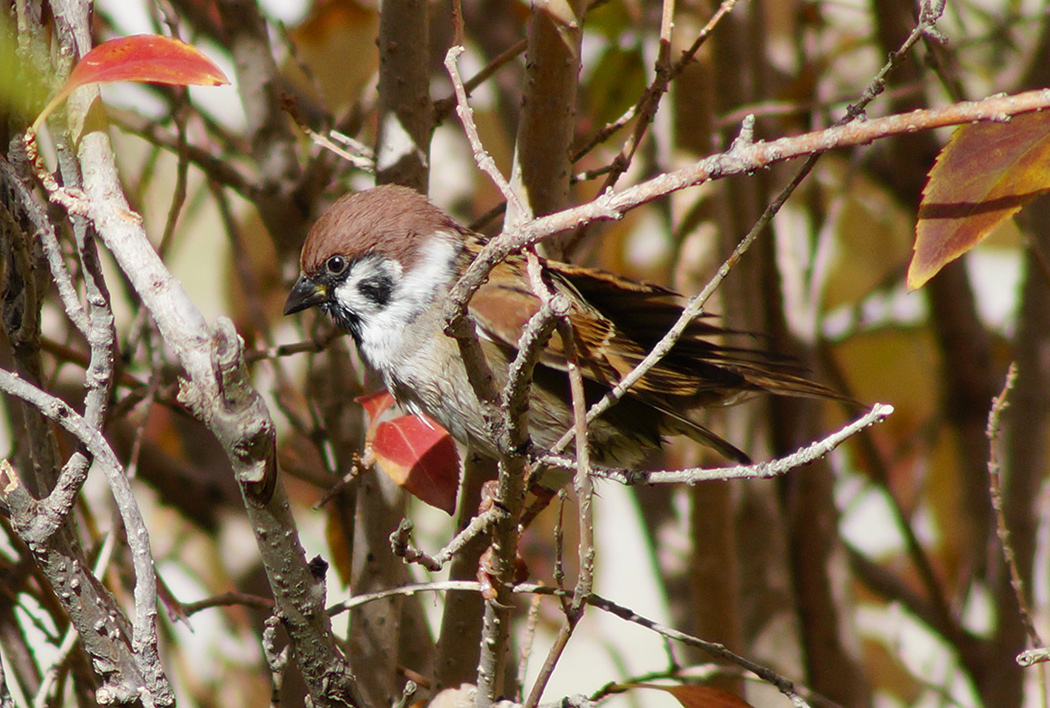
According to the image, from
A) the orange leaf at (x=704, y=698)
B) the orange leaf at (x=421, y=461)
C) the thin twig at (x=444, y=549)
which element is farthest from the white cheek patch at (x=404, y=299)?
the orange leaf at (x=704, y=698)

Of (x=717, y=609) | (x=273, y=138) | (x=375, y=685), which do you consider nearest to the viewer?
(x=375, y=685)

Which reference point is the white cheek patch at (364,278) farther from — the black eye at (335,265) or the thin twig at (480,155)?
the thin twig at (480,155)

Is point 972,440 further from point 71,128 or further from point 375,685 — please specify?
point 71,128

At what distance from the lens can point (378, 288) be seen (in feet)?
8.69

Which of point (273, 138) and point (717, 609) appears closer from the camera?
point (273, 138)

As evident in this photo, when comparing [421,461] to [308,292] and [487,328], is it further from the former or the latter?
[308,292]

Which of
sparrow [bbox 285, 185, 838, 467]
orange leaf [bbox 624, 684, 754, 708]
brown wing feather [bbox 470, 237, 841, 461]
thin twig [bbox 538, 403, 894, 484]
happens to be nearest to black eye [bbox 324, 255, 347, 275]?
sparrow [bbox 285, 185, 838, 467]

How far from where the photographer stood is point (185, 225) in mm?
4258

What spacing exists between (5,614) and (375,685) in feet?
2.89

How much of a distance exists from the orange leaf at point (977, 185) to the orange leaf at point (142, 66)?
1.04 m

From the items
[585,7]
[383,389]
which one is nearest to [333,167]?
[383,389]

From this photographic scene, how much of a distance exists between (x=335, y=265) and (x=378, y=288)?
0.12 m

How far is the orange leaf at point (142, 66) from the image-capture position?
1473mm

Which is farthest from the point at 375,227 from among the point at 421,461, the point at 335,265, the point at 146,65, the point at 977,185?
the point at 977,185
